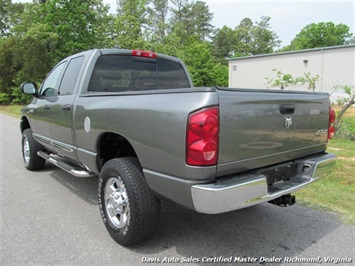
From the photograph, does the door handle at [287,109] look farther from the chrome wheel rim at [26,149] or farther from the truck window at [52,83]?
the chrome wheel rim at [26,149]

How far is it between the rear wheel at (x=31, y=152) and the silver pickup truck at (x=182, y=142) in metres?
1.78

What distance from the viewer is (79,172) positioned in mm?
3879

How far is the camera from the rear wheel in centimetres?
568

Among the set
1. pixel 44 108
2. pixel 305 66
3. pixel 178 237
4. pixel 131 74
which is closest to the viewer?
pixel 178 237

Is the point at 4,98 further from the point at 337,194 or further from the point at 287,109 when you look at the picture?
the point at 287,109

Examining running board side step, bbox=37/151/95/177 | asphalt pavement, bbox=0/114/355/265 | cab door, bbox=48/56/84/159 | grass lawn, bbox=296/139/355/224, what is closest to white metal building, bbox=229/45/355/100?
grass lawn, bbox=296/139/355/224

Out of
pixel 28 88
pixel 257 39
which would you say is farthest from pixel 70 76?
pixel 257 39

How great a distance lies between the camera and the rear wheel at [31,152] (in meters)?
5.68

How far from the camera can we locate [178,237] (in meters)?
3.27

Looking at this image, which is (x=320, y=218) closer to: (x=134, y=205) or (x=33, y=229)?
(x=134, y=205)

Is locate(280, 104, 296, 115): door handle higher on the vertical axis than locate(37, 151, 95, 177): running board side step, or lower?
higher

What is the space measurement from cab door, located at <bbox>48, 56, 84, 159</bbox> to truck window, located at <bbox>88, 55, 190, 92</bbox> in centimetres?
35

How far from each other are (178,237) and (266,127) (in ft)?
4.90

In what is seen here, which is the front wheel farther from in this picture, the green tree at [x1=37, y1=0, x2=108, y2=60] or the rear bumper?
the green tree at [x1=37, y1=0, x2=108, y2=60]
